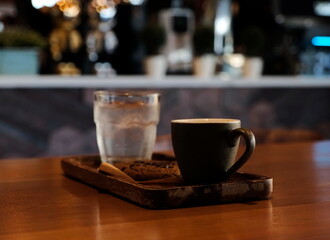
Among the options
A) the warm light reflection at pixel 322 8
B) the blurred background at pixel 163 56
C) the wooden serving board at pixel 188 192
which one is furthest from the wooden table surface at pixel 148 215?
the warm light reflection at pixel 322 8

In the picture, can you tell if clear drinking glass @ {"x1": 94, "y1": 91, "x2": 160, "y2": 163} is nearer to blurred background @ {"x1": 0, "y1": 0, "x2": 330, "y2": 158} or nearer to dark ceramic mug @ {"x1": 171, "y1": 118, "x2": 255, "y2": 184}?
dark ceramic mug @ {"x1": 171, "y1": 118, "x2": 255, "y2": 184}

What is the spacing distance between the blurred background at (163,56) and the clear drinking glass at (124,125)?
6.68ft

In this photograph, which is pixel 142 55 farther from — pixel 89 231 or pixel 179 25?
pixel 89 231

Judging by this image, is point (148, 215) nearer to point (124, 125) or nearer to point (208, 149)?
→ point (208, 149)

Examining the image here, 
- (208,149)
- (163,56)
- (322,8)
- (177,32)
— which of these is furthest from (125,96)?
(322,8)

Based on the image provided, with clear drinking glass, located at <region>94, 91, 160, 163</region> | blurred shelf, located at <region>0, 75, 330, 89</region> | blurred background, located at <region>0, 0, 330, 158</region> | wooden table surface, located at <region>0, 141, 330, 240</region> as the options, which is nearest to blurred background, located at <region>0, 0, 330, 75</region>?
blurred background, located at <region>0, 0, 330, 158</region>

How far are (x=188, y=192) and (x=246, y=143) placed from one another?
0.32 feet

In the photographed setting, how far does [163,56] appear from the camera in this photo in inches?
174

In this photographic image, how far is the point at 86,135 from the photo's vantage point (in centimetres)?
366

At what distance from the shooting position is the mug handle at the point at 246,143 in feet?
2.56

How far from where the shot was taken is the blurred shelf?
11.5 feet

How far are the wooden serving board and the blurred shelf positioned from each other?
271cm

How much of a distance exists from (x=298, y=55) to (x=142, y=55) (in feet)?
4.43

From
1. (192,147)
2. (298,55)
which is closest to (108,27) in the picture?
(298,55)
